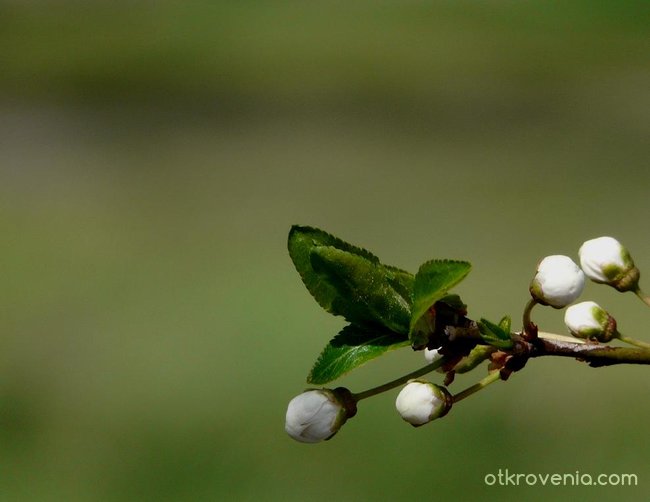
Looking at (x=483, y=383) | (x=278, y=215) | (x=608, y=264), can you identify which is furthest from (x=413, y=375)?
(x=278, y=215)

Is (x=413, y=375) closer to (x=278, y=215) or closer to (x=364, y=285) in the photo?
(x=364, y=285)

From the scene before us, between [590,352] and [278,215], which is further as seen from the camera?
[278,215]

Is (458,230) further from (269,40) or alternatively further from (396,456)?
(269,40)

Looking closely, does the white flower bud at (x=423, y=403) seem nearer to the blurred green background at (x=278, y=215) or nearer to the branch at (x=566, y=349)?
the branch at (x=566, y=349)

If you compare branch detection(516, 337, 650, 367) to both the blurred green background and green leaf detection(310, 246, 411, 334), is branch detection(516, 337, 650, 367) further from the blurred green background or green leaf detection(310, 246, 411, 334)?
the blurred green background

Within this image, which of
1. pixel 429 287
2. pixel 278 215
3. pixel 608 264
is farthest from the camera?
pixel 278 215

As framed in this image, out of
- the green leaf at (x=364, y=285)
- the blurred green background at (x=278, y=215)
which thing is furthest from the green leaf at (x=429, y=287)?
the blurred green background at (x=278, y=215)

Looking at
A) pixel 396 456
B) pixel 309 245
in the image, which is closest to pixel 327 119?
pixel 396 456
